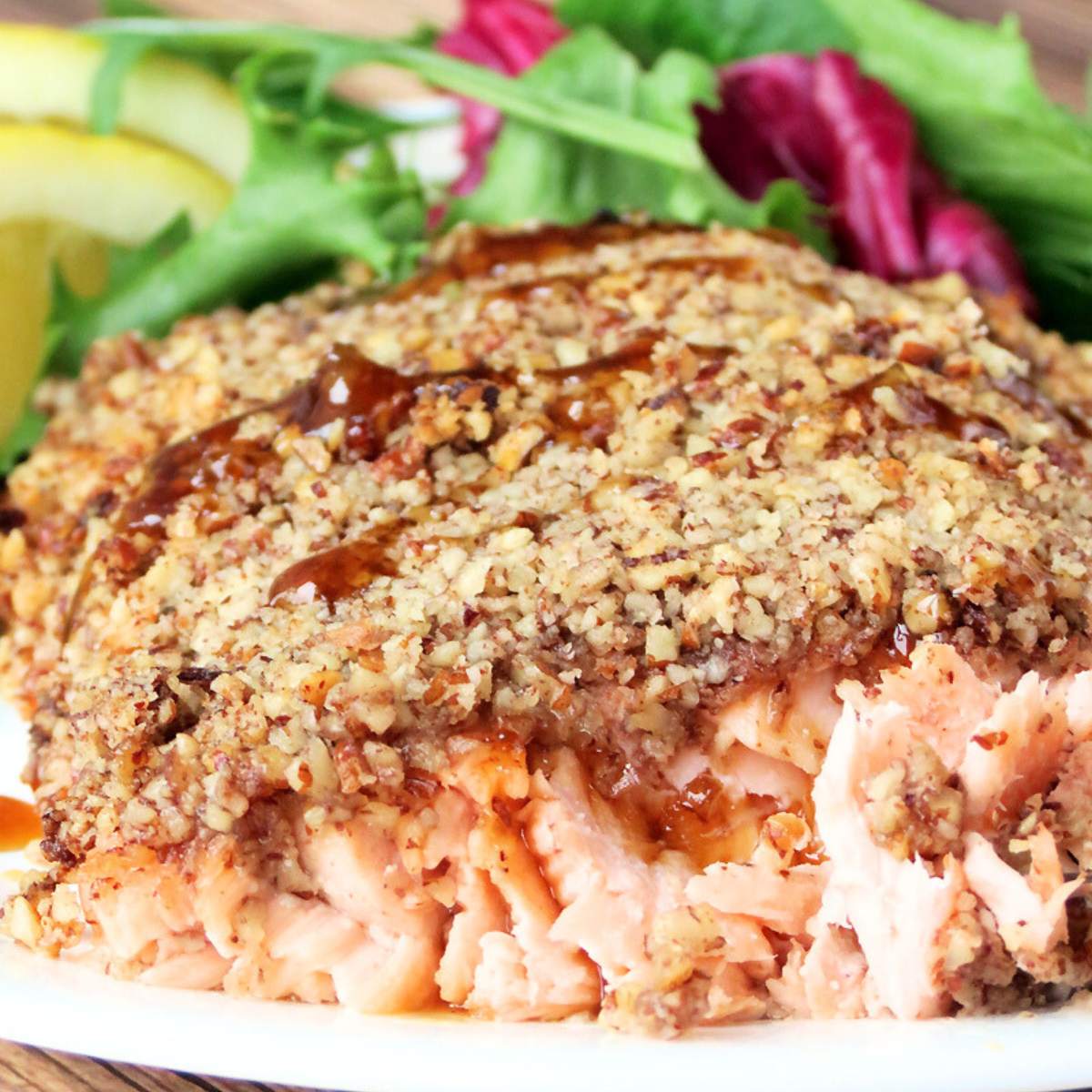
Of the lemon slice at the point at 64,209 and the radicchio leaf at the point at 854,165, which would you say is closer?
the lemon slice at the point at 64,209

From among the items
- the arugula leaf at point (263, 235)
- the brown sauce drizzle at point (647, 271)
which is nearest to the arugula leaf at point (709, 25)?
the arugula leaf at point (263, 235)

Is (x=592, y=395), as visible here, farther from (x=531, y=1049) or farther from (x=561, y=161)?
(x=561, y=161)

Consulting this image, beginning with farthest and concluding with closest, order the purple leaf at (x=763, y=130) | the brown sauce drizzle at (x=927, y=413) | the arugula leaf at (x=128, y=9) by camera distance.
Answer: the arugula leaf at (x=128, y=9) → the purple leaf at (x=763, y=130) → the brown sauce drizzle at (x=927, y=413)

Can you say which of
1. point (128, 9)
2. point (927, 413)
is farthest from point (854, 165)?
point (128, 9)

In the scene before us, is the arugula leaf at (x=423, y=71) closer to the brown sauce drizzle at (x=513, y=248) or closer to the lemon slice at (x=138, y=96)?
the lemon slice at (x=138, y=96)

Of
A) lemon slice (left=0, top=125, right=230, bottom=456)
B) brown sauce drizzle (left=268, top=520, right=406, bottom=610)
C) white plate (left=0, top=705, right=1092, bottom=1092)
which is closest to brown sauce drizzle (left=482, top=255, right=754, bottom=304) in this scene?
brown sauce drizzle (left=268, top=520, right=406, bottom=610)

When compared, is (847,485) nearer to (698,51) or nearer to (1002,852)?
(1002,852)
